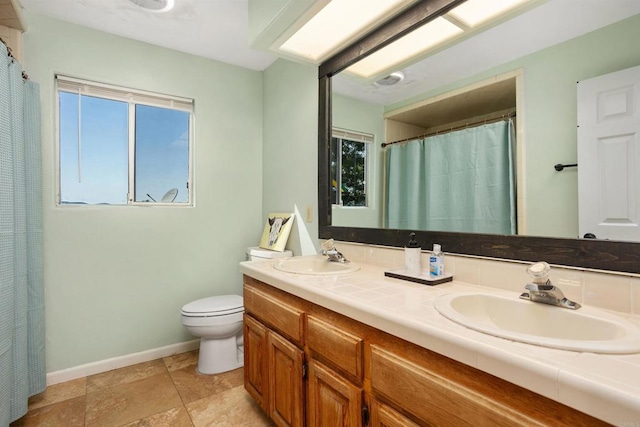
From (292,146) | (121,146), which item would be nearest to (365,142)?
(292,146)

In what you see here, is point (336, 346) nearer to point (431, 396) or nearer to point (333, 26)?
point (431, 396)

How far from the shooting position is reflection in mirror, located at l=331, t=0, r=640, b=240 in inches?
38.5

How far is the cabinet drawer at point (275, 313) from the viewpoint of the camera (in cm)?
129

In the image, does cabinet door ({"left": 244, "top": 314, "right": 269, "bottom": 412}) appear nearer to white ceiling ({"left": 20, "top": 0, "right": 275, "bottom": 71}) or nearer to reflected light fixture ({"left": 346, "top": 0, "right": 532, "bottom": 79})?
reflected light fixture ({"left": 346, "top": 0, "right": 532, "bottom": 79})

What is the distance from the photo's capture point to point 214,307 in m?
2.18

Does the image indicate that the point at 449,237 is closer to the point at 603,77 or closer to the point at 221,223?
the point at 603,77

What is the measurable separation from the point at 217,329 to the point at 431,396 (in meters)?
1.72

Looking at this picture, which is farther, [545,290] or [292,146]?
[292,146]

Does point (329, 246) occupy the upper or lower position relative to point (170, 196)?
lower

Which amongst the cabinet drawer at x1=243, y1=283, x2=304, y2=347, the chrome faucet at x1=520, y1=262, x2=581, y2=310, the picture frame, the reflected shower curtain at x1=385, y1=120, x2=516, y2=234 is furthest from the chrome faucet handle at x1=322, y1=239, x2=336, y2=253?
the chrome faucet at x1=520, y1=262, x2=581, y2=310

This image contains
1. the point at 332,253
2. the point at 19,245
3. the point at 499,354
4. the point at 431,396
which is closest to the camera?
the point at 499,354

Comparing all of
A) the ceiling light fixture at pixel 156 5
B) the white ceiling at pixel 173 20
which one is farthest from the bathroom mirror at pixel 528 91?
the ceiling light fixture at pixel 156 5

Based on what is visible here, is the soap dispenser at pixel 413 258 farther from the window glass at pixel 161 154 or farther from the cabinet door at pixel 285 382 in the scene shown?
the window glass at pixel 161 154

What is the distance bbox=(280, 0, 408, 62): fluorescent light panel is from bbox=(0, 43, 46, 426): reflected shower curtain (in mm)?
1468
